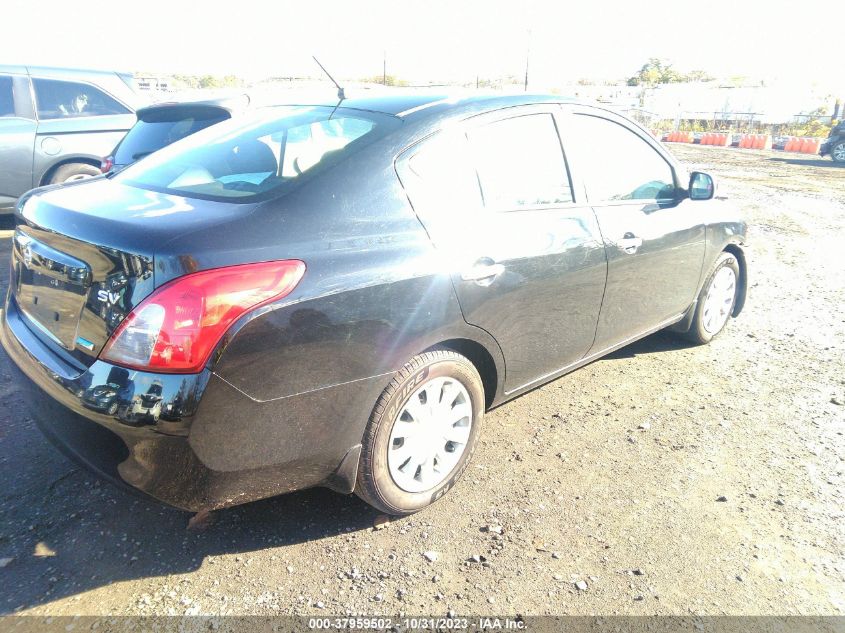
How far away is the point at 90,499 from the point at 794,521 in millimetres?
3044

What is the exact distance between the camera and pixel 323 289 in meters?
2.12

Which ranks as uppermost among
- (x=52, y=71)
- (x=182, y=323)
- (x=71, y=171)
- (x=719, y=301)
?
(x=52, y=71)

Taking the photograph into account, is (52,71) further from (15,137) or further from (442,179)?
(442,179)

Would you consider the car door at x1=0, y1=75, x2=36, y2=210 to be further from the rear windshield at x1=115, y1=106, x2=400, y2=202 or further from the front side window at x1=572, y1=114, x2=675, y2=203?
the front side window at x1=572, y1=114, x2=675, y2=203

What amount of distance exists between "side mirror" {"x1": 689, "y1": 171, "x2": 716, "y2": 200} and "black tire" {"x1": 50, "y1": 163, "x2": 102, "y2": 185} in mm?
6331

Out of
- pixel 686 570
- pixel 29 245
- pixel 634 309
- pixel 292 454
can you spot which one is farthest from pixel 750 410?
pixel 29 245

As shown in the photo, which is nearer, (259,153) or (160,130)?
(259,153)

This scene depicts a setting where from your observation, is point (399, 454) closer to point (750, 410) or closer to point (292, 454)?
point (292, 454)

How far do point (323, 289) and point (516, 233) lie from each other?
3.41ft

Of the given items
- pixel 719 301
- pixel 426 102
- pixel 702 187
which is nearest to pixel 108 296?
pixel 426 102

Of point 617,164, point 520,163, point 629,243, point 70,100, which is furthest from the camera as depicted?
point 70,100

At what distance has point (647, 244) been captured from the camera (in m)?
3.54

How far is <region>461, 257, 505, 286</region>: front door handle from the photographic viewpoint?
8.40ft

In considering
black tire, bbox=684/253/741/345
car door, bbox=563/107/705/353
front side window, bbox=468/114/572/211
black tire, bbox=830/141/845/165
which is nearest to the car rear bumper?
front side window, bbox=468/114/572/211
